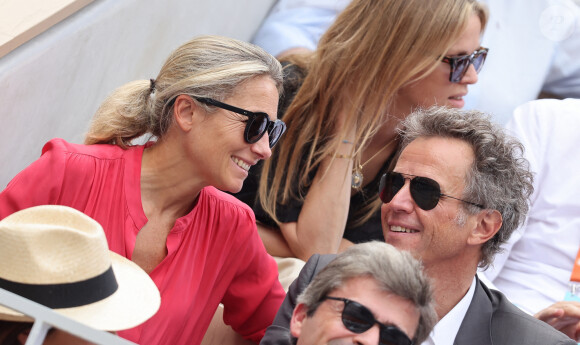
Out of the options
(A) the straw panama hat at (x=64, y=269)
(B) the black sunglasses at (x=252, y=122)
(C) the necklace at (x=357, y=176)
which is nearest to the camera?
(A) the straw panama hat at (x=64, y=269)

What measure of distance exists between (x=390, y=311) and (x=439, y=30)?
5.49 feet

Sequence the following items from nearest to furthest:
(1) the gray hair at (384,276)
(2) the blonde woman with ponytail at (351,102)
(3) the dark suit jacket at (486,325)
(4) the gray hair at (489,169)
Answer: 1. (1) the gray hair at (384,276)
2. (3) the dark suit jacket at (486,325)
3. (4) the gray hair at (489,169)
4. (2) the blonde woman with ponytail at (351,102)

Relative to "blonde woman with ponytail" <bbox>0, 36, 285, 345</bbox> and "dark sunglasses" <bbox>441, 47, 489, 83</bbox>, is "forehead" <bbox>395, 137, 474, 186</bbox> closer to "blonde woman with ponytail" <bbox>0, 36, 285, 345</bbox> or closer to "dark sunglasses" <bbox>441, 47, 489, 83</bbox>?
"blonde woman with ponytail" <bbox>0, 36, 285, 345</bbox>

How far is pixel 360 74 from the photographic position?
3.24 m

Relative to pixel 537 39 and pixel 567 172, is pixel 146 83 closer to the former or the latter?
pixel 567 172

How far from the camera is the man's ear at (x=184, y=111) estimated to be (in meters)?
2.46

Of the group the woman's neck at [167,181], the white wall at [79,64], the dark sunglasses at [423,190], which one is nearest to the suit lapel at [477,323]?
the dark sunglasses at [423,190]

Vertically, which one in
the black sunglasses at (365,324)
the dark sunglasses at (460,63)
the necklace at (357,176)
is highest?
the black sunglasses at (365,324)

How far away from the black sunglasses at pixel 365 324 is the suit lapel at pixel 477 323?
69cm

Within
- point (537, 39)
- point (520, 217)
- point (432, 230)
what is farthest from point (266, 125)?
point (537, 39)

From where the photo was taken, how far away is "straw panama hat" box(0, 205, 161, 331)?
1.64 metres

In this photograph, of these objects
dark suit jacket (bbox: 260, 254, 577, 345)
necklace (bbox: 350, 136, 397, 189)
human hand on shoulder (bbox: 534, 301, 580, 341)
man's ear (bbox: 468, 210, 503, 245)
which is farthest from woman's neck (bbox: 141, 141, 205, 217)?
human hand on shoulder (bbox: 534, 301, 580, 341)

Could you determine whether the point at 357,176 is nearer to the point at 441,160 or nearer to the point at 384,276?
the point at 441,160

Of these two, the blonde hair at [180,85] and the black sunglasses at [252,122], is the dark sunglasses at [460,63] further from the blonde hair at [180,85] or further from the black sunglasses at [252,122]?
the black sunglasses at [252,122]
